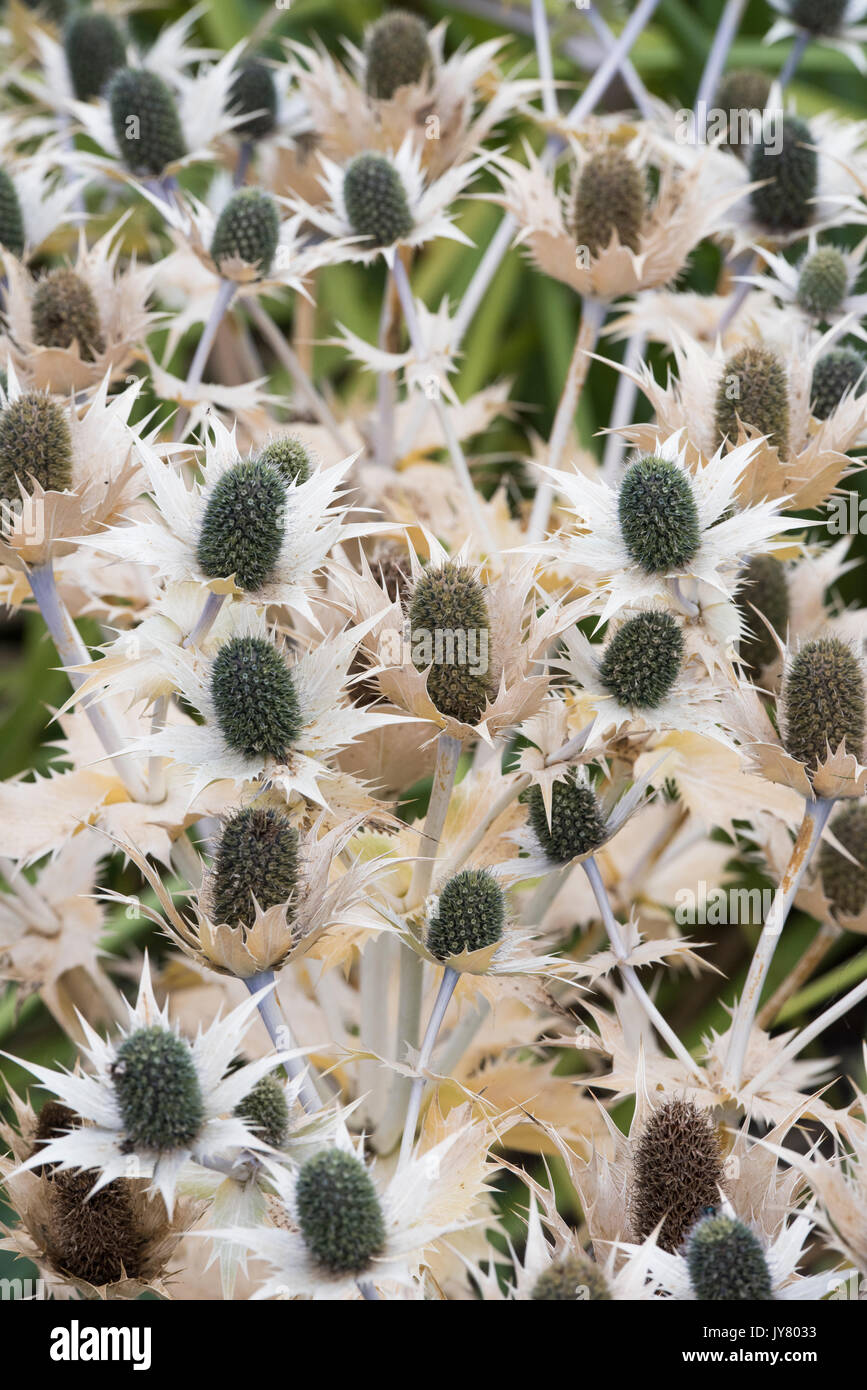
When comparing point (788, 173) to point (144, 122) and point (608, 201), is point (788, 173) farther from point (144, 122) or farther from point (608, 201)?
point (144, 122)

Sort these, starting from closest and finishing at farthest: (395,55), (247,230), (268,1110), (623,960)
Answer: (268,1110), (623,960), (247,230), (395,55)

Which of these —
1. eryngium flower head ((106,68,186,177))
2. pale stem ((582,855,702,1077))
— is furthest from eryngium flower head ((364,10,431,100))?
pale stem ((582,855,702,1077))

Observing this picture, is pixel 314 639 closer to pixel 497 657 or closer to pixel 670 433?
pixel 497 657

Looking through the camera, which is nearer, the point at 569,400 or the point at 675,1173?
the point at 675,1173

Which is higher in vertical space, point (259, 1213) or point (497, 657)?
point (497, 657)

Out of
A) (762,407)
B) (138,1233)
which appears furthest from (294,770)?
(762,407)

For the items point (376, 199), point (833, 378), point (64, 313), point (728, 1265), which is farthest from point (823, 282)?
point (728, 1265)

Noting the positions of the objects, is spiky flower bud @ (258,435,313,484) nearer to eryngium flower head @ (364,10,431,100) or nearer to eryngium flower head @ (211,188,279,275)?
eryngium flower head @ (211,188,279,275)
